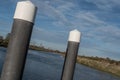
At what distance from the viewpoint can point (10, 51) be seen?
310cm

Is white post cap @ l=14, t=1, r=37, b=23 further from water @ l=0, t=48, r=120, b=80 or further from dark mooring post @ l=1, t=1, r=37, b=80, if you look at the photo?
water @ l=0, t=48, r=120, b=80

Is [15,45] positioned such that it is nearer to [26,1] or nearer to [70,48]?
[26,1]

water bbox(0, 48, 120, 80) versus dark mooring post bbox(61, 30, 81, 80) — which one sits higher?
dark mooring post bbox(61, 30, 81, 80)

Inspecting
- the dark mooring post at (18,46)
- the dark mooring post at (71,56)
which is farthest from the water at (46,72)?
the dark mooring post at (18,46)

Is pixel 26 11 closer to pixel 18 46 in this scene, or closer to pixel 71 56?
pixel 18 46

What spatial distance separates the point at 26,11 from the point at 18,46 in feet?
1.51

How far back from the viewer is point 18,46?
305cm

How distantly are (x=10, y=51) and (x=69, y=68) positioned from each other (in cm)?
256

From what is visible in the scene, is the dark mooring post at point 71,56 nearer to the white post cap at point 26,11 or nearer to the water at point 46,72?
the white post cap at point 26,11

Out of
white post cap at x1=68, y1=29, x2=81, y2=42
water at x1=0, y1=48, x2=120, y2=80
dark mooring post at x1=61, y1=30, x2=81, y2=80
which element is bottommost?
water at x1=0, y1=48, x2=120, y2=80

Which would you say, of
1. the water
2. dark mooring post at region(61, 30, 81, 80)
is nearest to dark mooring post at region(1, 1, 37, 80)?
dark mooring post at region(61, 30, 81, 80)

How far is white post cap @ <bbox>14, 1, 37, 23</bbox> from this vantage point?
10.3 ft

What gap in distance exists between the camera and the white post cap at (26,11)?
3.14 m

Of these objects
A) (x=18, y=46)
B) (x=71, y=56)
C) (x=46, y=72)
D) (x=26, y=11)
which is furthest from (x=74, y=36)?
(x=46, y=72)
